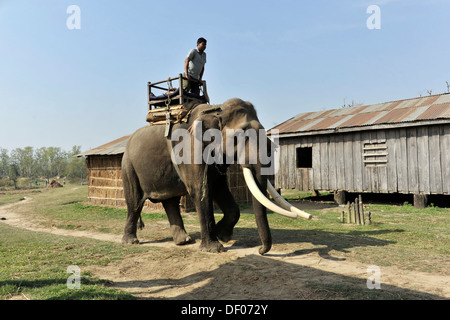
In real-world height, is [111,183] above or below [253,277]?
above

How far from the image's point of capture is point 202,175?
654 cm

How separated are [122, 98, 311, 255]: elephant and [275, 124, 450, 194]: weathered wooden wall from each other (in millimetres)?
9004

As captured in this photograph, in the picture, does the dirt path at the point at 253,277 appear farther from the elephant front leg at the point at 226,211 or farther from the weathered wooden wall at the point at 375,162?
the weathered wooden wall at the point at 375,162

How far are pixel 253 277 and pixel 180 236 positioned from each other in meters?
3.06

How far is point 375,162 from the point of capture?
543 inches

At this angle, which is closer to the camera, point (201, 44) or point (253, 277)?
point (253, 277)

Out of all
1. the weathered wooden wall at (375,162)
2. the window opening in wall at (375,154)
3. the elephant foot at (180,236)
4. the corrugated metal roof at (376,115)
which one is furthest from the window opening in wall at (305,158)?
the elephant foot at (180,236)

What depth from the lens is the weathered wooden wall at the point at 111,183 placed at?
53.7 ft

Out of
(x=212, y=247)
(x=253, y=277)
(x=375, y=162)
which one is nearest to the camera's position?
(x=253, y=277)

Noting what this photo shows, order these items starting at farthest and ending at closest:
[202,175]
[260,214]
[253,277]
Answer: [202,175] → [260,214] → [253,277]

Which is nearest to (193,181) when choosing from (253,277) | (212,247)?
(212,247)

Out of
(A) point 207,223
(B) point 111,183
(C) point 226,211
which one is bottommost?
(A) point 207,223

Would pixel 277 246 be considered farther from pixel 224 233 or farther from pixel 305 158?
pixel 305 158

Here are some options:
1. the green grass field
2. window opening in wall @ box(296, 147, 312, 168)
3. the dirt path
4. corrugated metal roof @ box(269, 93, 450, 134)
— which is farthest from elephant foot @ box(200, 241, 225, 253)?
window opening in wall @ box(296, 147, 312, 168)
